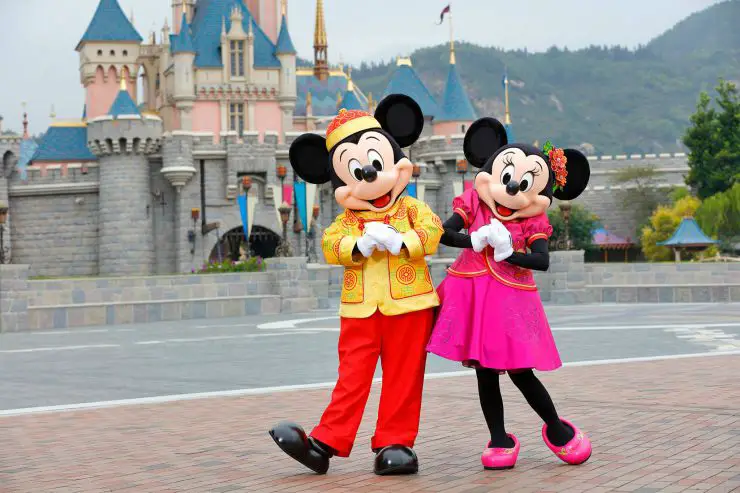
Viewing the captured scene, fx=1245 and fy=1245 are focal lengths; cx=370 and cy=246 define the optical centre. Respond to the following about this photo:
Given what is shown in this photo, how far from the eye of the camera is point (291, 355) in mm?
12164

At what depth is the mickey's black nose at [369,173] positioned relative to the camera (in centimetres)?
586

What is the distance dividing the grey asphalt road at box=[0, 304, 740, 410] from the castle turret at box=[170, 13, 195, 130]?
29.4m

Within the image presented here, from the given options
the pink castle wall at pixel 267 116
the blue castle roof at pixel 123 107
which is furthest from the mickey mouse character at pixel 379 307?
the pink castle wall at pixel 267 116

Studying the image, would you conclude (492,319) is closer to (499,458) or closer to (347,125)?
(499,458)

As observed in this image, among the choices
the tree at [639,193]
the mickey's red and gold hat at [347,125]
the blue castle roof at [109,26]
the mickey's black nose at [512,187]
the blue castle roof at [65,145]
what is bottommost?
the mickey's black nose at [512,187]

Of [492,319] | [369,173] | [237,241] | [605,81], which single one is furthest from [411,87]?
[605,81]

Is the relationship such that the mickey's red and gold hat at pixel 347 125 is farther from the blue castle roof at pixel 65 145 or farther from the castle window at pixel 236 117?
the blue castle roof at pixel 65 145

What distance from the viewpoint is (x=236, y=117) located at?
1897 inches

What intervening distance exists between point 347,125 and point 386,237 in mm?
731

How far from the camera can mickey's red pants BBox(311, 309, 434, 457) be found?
18.7ft

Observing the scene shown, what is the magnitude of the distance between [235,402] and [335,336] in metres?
6.57

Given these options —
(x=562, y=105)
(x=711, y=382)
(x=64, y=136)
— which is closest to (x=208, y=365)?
(x=711, y=382)

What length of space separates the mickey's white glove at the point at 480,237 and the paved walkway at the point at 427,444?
3.27 ft

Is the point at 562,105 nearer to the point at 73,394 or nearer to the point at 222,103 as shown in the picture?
the point at 222,103
